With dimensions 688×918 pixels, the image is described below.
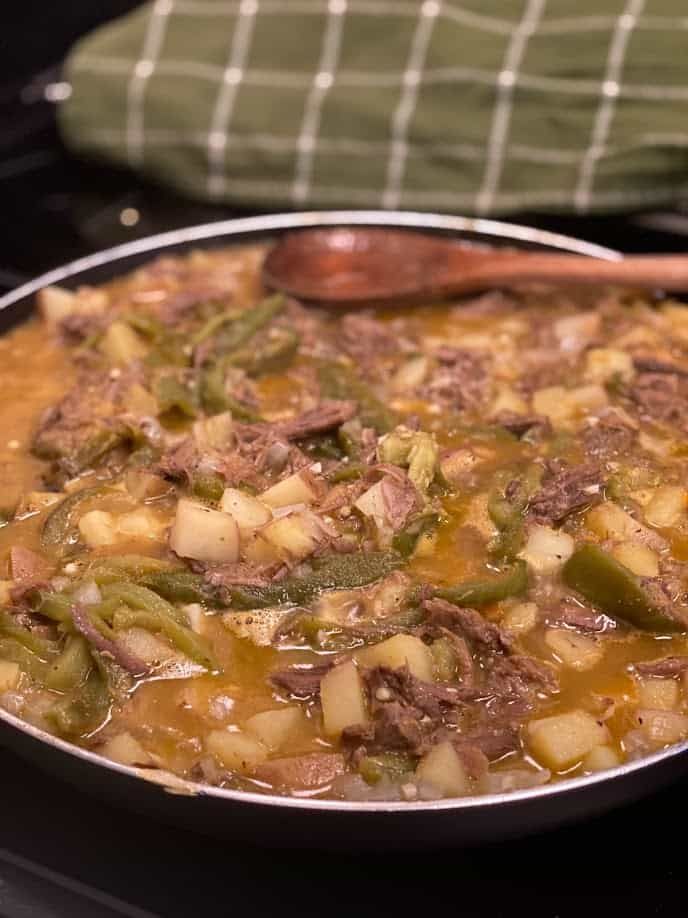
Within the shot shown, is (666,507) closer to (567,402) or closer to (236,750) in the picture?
(567,402)

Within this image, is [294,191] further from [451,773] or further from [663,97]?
[451,773]

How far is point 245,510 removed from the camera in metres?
2.19

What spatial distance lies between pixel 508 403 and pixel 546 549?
25.0 inches

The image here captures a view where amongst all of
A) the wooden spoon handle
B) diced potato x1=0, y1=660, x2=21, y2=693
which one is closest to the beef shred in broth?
diced potato x1=0, y1=660, x2=21, y2=693

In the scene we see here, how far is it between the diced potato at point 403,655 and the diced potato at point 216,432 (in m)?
0.78

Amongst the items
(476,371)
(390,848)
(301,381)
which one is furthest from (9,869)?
(476,371)

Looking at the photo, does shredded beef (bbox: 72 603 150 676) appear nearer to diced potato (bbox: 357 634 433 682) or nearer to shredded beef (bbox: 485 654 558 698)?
diced potato (bbox: 357 634 433 682)

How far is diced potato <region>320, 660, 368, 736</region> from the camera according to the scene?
1840mm

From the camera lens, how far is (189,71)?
13.1 ft

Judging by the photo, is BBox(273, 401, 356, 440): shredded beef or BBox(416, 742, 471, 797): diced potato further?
BBox(273, 401, 356, 440): shredded beef

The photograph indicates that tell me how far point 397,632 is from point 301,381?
105cm

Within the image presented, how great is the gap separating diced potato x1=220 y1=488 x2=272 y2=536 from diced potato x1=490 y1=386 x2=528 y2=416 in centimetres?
76

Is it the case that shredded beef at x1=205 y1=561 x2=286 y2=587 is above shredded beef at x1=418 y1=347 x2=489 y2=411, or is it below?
below

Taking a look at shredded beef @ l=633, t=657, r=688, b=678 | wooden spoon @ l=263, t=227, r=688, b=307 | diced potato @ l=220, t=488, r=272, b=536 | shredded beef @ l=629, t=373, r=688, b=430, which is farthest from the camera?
wooden spoon @ l=263, t=227, r=688, b=307
